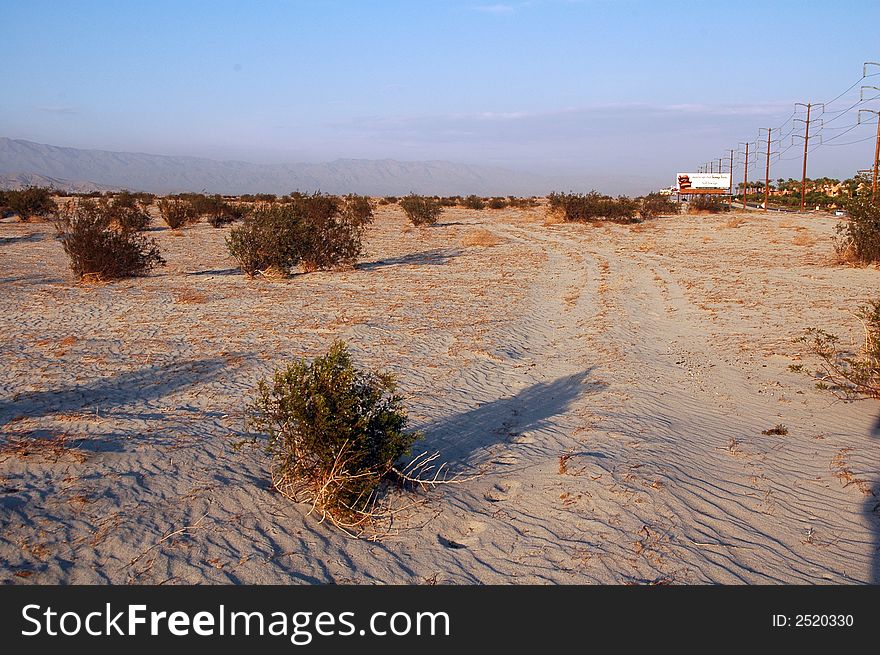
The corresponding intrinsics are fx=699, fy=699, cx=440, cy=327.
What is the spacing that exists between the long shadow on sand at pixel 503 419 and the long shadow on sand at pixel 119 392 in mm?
→ 2986

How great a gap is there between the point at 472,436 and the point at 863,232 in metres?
16.9

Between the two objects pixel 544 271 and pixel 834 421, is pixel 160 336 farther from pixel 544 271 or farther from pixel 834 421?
pixel 544 271

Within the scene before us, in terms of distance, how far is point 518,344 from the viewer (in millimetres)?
10930

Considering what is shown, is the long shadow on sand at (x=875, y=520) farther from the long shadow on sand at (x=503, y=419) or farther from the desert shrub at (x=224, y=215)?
the desert shrub at (x=224, y=215)

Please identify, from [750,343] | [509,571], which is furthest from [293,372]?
[750,343]

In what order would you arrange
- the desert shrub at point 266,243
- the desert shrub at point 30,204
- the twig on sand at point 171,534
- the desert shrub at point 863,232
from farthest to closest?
the desert shrub at point 30,204
the desert shrub at point 863,232
the desert shrub at point 266,243
the twig on sand at point 171,534

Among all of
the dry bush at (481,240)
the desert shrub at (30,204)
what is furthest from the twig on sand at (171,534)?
the desert shrub at (30,204)

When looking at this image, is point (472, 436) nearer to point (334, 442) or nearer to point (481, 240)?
point (334, 442)

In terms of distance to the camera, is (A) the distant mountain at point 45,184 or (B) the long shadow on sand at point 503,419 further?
(A) the distant mountain at point 45,184

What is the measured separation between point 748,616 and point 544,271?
54.4ft

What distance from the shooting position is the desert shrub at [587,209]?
4119 centimetres

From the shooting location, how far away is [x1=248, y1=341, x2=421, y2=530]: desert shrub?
4961 mm

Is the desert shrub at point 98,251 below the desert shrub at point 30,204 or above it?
below

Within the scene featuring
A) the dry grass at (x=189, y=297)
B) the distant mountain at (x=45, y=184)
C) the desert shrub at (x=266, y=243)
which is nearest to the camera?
the dry grass at (x=189, y=297)
